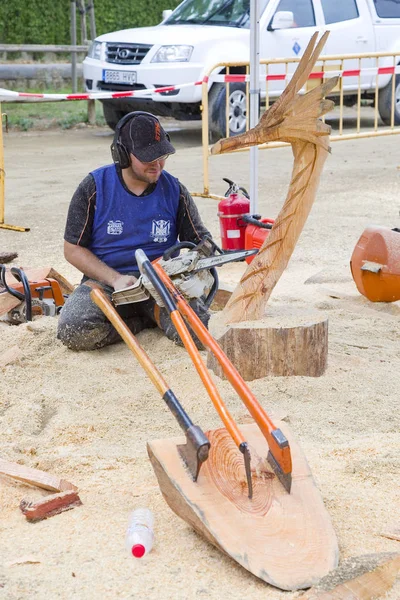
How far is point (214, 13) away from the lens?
11.7 m

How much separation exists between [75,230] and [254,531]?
225 cm

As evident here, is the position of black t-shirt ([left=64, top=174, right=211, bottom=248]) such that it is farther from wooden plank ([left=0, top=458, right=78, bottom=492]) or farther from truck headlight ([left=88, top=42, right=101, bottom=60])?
truck headlight ([left=88, top=42, right=101, bottom=60])

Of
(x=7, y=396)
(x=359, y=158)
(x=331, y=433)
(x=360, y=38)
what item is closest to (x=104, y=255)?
(x=7, y=396)

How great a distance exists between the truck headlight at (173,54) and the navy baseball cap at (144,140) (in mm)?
7194

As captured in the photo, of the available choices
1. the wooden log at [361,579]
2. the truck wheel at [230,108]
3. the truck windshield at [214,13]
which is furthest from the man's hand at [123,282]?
the truck windshield at [214,13]

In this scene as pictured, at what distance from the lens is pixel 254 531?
92.0 inches

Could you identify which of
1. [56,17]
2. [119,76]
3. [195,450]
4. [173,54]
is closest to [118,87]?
[119,76]

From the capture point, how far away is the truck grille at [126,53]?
11.3 meters

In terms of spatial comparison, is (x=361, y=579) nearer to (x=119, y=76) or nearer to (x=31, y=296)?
(x=31, y=296)

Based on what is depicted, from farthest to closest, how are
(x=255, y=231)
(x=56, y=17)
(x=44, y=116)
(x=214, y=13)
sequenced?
(x=56, y=17)
(x=44, y=116)
(x=214, y=13)
(x=255, y=231)

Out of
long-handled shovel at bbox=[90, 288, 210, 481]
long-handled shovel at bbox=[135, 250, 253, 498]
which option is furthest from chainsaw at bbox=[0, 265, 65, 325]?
long-handled shovel at bbox=[90, 288, 210, 481]

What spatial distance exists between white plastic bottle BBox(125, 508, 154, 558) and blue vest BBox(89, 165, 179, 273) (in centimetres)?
200

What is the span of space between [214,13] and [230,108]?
1682mm

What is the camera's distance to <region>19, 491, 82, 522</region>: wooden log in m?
2.58
